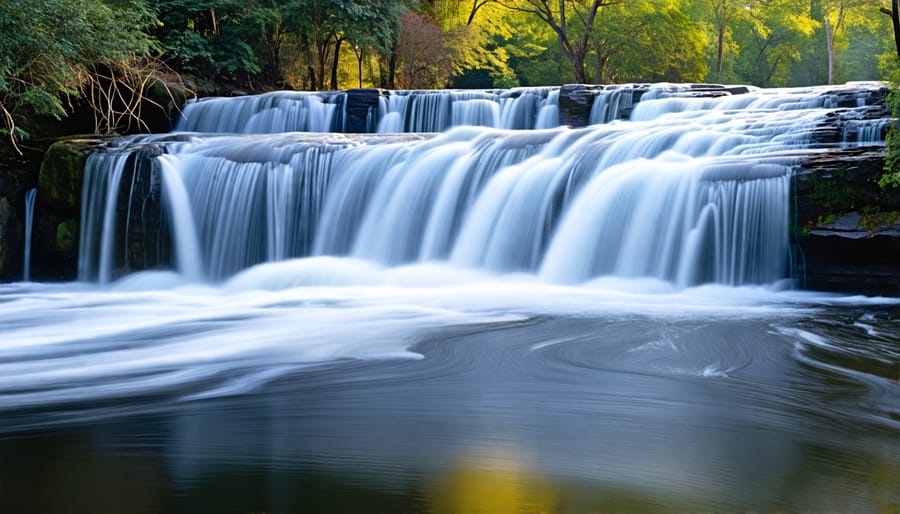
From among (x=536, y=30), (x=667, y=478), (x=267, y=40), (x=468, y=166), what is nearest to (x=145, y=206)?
(x=468, y=166)

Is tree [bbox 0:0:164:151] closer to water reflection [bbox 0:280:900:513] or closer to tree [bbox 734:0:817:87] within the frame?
water reflection [bbox 0:280:900:513]

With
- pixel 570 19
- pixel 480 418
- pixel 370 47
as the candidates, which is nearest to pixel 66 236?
pixel 480 418

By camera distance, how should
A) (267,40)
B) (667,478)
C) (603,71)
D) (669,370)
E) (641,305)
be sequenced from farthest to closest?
(603,71) < (267,40) < (641,305) < (669,370) < (667,478)

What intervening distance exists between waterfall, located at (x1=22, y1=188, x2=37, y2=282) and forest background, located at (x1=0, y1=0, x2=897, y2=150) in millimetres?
920

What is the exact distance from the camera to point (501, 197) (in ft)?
36.2

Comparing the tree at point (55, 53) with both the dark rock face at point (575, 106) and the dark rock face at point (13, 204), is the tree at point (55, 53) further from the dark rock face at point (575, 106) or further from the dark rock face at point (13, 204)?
the dark rock face at point (575, 106)

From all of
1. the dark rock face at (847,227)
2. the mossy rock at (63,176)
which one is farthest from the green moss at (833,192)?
the mossy rock at (63,176)

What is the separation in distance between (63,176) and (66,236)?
846mm

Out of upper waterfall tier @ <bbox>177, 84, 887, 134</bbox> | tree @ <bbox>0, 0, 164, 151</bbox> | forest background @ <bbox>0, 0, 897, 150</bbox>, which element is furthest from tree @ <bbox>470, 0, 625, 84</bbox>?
tree @ <bbox>0, 0, 164, 151</bbox>

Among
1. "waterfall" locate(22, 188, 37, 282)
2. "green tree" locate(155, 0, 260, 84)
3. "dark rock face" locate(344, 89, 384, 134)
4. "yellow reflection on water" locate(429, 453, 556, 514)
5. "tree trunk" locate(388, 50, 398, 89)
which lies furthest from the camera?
"tree trunk" locate(388, 50, 398, 89)

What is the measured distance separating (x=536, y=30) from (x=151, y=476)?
37.3 meters

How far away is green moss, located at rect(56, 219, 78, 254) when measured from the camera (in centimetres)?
1252

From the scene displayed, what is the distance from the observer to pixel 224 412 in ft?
16.0

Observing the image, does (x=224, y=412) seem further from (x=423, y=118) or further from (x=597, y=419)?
(x=423, y=118)
